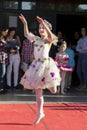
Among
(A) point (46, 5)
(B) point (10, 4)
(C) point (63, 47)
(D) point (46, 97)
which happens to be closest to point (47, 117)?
(D) point (46, 97)

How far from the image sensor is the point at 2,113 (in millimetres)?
11078

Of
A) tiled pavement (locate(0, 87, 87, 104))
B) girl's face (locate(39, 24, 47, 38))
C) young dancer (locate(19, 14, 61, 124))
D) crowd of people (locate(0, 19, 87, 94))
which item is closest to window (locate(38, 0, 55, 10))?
crowd of people (locate(0, 19, 87, 94))

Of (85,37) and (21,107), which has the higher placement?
(85,37)

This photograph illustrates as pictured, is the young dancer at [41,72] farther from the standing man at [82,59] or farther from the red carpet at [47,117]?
the standing man at [82,59]

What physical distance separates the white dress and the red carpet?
80cm

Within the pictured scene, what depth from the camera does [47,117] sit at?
35.0ft

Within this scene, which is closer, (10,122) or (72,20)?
(10,122)

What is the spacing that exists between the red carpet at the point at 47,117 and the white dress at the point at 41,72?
80 centimetres

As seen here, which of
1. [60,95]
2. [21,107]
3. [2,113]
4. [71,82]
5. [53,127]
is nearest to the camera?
[53,127]

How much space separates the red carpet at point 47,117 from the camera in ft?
31.6

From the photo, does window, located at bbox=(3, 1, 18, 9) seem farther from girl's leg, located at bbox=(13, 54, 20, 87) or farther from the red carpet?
the red carpet

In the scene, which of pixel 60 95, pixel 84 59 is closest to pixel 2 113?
pixel 60 95

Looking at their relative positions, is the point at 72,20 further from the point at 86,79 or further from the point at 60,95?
the point at 60,95

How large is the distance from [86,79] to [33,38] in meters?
6.17
